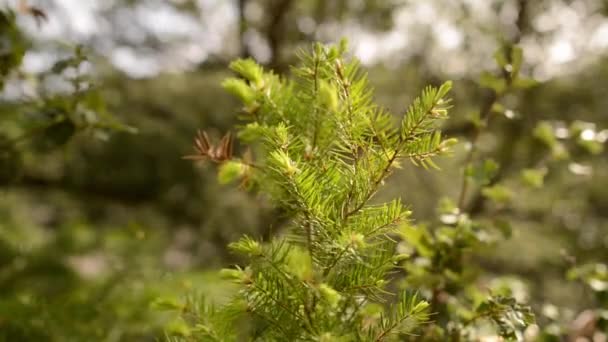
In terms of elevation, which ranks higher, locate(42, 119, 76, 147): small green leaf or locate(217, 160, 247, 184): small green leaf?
locate(42, 119, 76, 147): small green leaf

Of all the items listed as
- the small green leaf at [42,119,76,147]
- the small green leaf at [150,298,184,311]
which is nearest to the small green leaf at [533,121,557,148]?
the small green leaf at [150,298,184,311]

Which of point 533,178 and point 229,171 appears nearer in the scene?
point 229,171

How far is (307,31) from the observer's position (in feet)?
9.84

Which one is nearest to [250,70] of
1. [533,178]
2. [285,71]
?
[533,178]

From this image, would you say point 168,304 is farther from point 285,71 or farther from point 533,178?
point 285,71

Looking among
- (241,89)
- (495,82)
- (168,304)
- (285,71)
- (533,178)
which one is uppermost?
(285,71)

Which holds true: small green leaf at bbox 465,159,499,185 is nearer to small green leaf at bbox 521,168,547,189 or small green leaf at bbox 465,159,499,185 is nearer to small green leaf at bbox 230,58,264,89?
small green leaf at bbox 521,168,547,189

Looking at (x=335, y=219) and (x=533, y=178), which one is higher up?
(x=533, y=178)

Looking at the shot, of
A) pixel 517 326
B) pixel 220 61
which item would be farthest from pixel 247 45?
pixel 517 326

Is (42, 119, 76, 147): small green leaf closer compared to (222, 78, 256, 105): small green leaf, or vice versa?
(222, 78, 256, 105): small green leaf

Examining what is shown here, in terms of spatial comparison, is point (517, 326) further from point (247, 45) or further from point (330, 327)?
point (247, 45)

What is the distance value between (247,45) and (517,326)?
2.59 meters

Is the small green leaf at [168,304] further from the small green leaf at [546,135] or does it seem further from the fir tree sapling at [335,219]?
the small green leaf at [546,135]

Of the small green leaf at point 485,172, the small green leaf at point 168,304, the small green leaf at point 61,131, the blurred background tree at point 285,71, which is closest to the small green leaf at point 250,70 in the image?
the small green leaf at point 168,304
